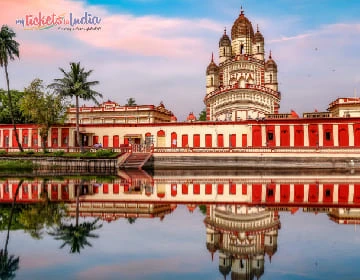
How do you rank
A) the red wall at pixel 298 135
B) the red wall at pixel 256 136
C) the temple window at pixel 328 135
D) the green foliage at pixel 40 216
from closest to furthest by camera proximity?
1. the green foliage at pixel 40 216
2. the temple window at pixel 328 135
3. the red wall at pixel 298 135
4. the red wall at pixel 256 136

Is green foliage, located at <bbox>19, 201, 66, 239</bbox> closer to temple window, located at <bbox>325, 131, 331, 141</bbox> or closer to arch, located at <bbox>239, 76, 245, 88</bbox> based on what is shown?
temple window, located at <bbox>325, 131, 331, 141</bbox>

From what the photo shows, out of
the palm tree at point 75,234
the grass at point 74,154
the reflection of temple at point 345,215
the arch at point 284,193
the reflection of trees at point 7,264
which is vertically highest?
the grass at point 74,154

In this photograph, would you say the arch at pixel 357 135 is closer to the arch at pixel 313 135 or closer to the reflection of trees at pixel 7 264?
the arch at pixel 313 135

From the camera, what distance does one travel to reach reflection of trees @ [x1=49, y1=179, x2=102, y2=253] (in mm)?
11961

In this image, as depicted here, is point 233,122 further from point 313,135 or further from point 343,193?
point 343,193

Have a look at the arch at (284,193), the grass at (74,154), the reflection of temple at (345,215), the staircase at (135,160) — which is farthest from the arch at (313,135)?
the reflection of temple at (345,215)

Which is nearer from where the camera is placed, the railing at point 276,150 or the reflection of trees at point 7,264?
the reflection of trees at point 7,264

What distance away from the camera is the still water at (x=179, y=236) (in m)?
9.73

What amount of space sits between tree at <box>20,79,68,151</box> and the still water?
31.4 meters

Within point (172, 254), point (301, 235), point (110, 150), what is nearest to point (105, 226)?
point (172, 254)

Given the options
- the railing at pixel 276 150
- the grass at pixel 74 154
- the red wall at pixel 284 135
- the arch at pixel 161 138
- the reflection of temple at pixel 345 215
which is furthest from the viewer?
the arch at pixel 161 138

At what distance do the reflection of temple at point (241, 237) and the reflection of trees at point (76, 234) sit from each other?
11.7 feet

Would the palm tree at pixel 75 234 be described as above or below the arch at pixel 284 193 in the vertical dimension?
below

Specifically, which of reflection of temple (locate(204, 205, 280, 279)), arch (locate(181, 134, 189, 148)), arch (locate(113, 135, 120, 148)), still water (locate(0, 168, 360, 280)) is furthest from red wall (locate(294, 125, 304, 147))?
reflection of temple (locate(204, 205, 280, 279))
